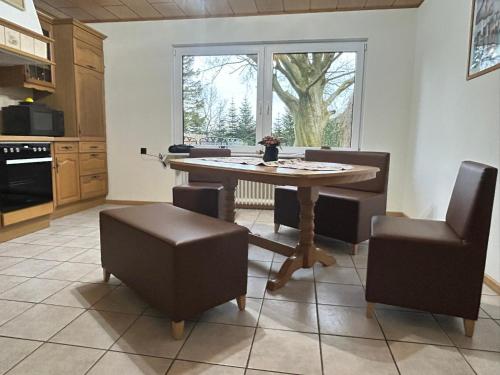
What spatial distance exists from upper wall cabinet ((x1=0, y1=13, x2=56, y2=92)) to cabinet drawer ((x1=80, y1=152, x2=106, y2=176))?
0.84 metres

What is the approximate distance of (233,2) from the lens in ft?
12.0

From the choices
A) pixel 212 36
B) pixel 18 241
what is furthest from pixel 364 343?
pixel 212 36

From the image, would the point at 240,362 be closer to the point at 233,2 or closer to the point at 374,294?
the point at 374,294

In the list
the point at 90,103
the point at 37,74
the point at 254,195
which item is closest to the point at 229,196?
the point at 254,195

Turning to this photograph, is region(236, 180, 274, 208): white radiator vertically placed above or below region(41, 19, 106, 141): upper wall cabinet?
below

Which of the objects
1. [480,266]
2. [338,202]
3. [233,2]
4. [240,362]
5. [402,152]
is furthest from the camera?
[402,152]

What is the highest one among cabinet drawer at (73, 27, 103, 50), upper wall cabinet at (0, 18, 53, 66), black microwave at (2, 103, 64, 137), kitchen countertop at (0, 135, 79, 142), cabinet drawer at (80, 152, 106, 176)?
cabinet drawer at (73, 27, 103, 50)

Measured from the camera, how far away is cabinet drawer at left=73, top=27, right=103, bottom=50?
3832 millimetres

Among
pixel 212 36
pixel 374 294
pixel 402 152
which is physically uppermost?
pixel 212 36

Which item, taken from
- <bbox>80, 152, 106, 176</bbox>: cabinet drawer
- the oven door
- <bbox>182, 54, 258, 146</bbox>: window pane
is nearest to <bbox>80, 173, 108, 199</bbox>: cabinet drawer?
<bbox>80, 152, 106, 176</bbox>: cabinet drawer

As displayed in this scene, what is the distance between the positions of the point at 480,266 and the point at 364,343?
0.62 m

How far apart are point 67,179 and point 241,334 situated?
303cm

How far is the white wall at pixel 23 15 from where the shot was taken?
292cm

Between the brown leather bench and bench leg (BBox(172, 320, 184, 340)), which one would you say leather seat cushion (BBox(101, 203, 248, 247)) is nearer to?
the brown leather bench
